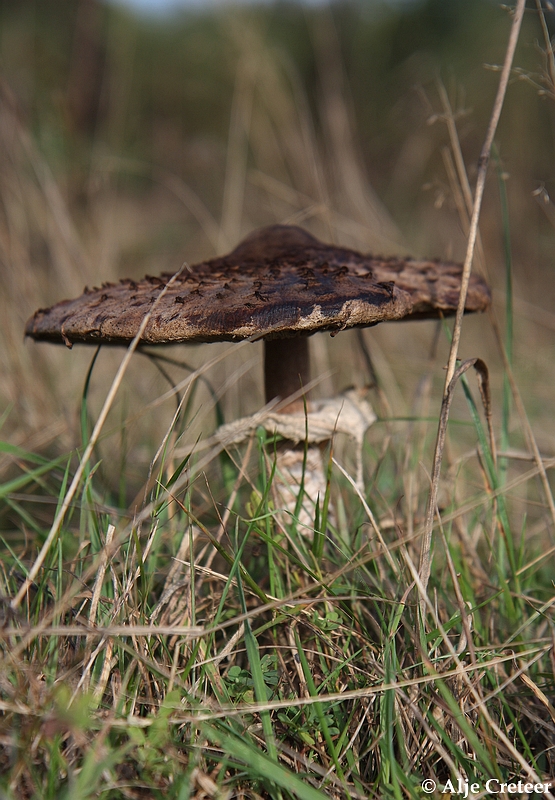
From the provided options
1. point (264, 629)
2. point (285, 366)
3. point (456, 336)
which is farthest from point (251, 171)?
point (264, 629)

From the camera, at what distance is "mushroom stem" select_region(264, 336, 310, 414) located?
1948 mm

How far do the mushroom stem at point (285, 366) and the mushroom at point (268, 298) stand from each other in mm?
158

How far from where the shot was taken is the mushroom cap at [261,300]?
1292 mm

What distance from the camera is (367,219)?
3932 millimetres

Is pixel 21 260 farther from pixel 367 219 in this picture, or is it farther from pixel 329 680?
Answer: pixel 329 680

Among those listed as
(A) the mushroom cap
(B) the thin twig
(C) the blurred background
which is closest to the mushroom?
(A) the mushroom cap

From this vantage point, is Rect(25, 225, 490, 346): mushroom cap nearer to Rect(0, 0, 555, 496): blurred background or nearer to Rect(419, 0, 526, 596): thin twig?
Rect(419, 0, 526, 596): thin twig

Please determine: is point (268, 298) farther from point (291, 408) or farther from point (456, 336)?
point (291, 408)

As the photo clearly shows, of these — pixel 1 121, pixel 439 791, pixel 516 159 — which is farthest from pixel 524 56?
pixel 439 791

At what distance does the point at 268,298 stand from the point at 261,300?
0.02 metres

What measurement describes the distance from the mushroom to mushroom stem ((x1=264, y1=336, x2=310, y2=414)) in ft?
0.52

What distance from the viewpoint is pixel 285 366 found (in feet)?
6.40

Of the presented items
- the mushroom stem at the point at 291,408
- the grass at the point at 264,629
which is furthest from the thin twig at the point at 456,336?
A: the mushroom stem at the point at 291,408

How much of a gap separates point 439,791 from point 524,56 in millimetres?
10890
